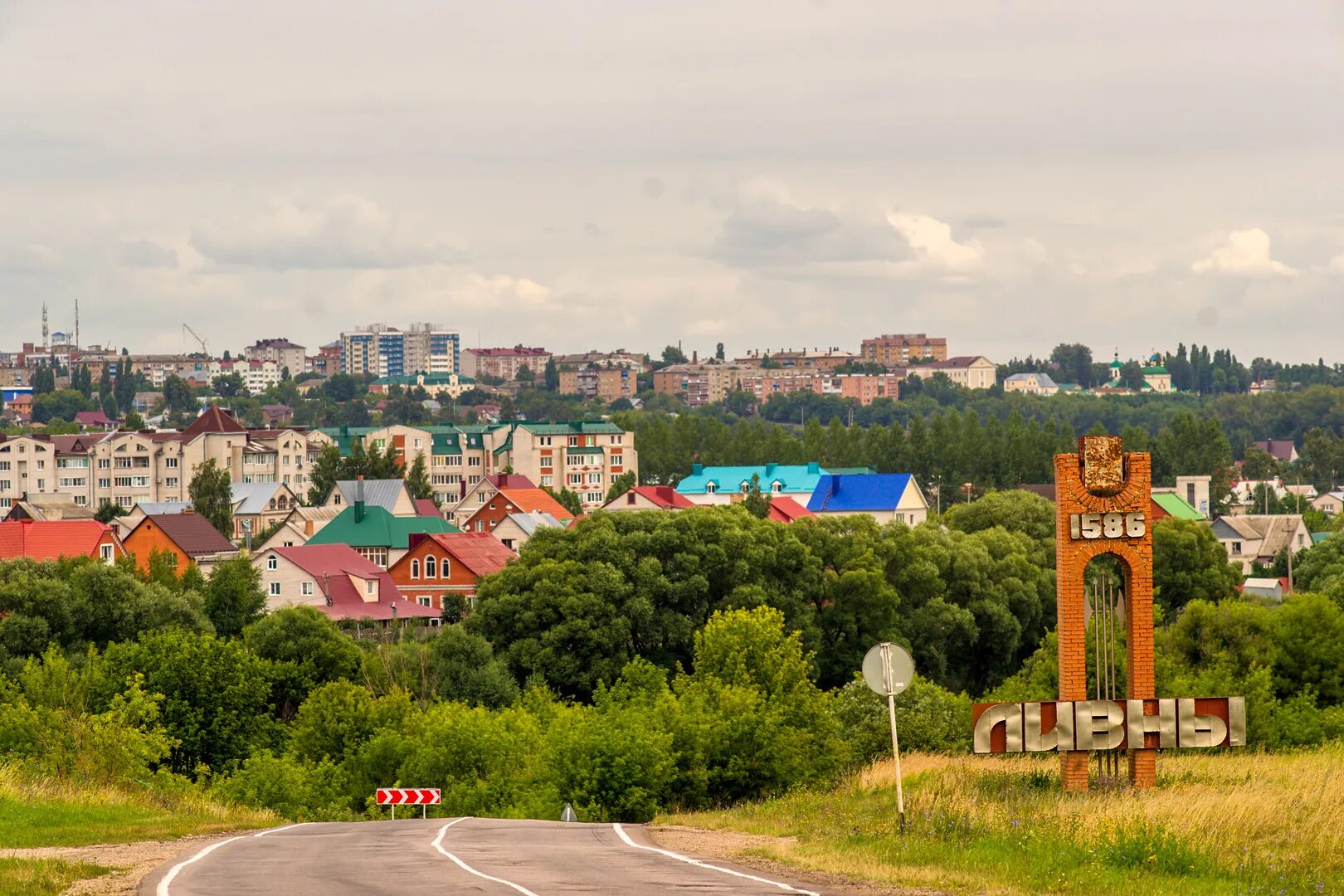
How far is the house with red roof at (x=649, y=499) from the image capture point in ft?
447

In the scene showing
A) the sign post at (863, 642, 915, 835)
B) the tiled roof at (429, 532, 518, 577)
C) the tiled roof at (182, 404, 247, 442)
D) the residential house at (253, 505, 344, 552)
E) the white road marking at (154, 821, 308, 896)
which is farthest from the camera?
the tiled roof at (182, 404, 247, 442)

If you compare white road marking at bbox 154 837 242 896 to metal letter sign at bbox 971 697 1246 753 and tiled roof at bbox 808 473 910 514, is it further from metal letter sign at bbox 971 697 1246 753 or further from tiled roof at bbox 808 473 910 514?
tiled roof at bbox 808 473 910 514

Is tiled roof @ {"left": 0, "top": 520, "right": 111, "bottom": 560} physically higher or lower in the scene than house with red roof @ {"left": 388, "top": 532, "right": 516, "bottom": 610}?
higher

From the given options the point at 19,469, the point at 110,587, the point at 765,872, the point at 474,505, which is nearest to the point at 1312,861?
the point at 765,872

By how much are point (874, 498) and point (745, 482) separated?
17.6m

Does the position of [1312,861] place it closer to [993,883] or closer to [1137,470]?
[993,883]

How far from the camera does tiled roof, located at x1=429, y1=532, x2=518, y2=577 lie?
98.6 meters

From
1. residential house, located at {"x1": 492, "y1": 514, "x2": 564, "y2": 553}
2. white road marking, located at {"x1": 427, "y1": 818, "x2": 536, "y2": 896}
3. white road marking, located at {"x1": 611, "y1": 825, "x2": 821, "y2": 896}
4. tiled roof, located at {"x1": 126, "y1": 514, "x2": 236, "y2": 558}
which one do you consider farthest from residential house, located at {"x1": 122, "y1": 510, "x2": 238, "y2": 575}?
white road marking, located at {"x1": 611, "y1": 825, "x2": 821, "y2": 896}

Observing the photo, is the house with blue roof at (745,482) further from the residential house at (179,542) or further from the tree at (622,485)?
A: the residential house at (179,542)

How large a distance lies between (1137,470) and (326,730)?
29396 millimetres

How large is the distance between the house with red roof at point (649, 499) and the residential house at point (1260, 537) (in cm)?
3754

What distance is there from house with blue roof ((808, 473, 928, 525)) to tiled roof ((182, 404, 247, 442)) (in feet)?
220

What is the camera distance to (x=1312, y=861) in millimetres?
20297

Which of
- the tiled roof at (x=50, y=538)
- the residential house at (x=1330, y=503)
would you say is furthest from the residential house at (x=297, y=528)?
the residential house at (x=1330, y=503)
